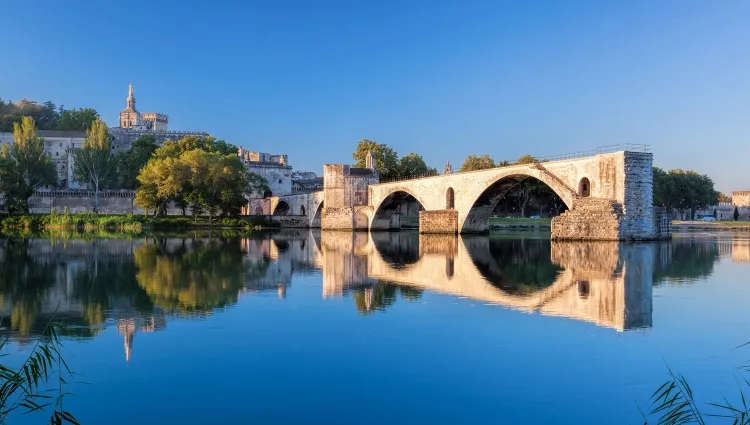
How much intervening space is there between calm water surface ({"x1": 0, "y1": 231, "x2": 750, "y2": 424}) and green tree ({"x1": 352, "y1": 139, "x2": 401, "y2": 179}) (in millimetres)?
54253

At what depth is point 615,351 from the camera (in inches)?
349

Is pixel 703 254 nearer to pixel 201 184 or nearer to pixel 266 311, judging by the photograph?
pixel 266 311

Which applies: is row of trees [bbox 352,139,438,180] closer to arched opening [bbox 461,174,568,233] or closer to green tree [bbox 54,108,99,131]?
arched opening [bbox 461,174,568,233]

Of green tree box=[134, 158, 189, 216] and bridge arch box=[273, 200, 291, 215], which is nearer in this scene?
green tree box=[134, 158, 189, 216]

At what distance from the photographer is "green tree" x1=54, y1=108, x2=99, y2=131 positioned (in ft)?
354

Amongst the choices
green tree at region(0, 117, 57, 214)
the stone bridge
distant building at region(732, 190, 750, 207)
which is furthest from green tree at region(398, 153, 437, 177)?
distant building at region(732, 190, 750, 207)

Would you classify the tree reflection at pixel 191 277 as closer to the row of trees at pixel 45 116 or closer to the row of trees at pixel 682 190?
the row of trees at pixel 682 190

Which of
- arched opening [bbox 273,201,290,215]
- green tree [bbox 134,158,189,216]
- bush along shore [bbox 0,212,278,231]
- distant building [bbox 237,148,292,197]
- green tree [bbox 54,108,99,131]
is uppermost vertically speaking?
green tree [bbox 54,108,99,131]

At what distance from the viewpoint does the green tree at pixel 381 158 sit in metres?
73.4

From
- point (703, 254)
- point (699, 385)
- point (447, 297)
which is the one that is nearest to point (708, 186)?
point (703, 254)

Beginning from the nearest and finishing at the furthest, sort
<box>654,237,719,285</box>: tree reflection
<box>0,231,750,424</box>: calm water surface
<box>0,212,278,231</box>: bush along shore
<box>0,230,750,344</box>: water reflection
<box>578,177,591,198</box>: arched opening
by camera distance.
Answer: <box>0,231,750,424</box>: calm water surface
<box>0,230,750,344</box>: water reflection
<box>654,237,719,285</box>: tree reflection
<box>578,177,591,198</box>: arched opening
<box>0,212,278,231</box>: bush along shore

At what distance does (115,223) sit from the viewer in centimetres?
5369

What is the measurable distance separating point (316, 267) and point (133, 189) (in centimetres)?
6020

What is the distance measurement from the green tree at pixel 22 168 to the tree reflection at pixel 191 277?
34.7m
